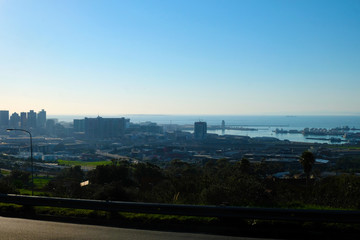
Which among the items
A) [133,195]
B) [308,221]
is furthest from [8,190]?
[308,221]

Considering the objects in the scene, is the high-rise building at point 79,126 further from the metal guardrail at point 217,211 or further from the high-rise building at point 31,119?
the metal guardrail at point 217,211

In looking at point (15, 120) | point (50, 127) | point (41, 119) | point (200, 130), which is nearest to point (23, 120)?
point (15, 120)

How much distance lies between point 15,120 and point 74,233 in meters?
81.5

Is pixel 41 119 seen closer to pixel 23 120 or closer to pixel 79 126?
pixel 79 126

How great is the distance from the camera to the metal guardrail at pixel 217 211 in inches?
203

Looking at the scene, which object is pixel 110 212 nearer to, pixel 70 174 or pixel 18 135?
pixel 70 174

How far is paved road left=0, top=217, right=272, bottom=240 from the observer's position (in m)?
5.36

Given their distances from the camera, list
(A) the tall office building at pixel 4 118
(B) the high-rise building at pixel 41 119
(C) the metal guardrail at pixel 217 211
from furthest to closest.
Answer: (B) the high-rise building at pixel 41 119 < (A) the tall office building at pixel 4 118 < (C) the metal guardrail at pixel 217 211

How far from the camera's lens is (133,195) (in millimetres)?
8711

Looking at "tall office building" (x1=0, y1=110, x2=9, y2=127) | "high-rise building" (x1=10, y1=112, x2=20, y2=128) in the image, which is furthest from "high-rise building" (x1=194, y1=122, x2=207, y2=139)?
"tall office building" (x1=0, y1=110, x2=9, y2=127)

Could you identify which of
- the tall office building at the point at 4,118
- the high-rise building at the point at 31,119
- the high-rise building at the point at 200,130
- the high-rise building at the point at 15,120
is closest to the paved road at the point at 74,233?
the tall office building at the point at 4,118

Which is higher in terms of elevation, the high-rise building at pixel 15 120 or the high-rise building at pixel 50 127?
the high-rise building at pixel 15 120

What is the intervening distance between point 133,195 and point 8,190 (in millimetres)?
3686

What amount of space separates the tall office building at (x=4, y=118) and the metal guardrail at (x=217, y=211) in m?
77.0
